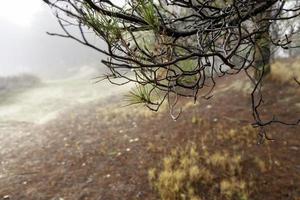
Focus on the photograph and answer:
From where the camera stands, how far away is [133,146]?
7.96m

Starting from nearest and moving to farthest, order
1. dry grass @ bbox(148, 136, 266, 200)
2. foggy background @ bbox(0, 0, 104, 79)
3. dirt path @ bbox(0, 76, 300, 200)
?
dry grass @ bbox(148, 136, 266, 200), dirt path @ bbox(0, 76, 300, 200), foggy background @ bbox(0, 0, 104, 79)

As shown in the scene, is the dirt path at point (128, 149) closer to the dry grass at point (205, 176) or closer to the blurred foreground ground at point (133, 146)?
the blurred foreground ground at point (133, 146)

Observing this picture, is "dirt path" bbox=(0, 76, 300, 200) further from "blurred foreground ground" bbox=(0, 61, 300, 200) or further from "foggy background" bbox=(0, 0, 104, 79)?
"foggy background" bbox=(0, 0, 104, 79)

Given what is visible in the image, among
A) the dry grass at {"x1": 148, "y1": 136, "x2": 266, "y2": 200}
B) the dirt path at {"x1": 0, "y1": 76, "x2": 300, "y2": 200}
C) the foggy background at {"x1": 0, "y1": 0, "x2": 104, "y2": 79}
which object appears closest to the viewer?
the dry grass at {"x1": 148, "y1": 136, "x2": 266, "y2": 200}

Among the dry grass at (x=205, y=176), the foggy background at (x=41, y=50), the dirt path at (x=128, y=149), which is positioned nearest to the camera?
the dry grass at (x=205, y=176)

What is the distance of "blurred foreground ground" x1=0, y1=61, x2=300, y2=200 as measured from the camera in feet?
19.5

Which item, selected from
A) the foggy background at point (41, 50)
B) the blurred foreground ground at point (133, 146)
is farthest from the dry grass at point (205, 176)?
the foggy background at point (41, 50)

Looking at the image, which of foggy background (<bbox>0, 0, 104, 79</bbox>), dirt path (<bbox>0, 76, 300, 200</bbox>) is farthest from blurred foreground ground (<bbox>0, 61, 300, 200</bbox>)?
foggy background (<bbox>0, 0, 104, 79</bbox>)

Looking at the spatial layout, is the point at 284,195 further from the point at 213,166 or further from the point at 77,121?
the point at 77,121

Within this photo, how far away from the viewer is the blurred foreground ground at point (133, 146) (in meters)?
5.94

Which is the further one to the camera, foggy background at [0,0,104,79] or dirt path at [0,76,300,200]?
foggy background at [0,0,104,79]

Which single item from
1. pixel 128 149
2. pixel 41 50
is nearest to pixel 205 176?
pixel 128 149

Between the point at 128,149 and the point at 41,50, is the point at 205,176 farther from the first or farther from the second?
the point at 41,50

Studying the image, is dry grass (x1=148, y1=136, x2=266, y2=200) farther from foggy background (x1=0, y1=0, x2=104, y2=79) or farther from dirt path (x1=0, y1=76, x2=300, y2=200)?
foggy background (x1=0, y1=0, x2=104, y2=79)
